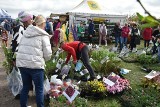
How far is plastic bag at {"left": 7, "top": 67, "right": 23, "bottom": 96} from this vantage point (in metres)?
5.34

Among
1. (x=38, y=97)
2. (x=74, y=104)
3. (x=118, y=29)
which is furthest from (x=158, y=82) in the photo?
(x=118, y=29)

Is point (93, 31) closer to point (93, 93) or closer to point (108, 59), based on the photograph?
point (108, 59)

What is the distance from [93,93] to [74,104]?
96 centimetres

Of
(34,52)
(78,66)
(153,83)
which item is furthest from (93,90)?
(34,52)

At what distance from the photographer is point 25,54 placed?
4.15 m

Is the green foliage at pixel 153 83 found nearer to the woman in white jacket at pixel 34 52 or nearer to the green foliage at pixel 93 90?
the green foliage at pixel 93 90

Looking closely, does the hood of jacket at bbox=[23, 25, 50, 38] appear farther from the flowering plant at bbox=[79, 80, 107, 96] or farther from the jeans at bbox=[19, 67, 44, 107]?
the flowering plant at bbox=[79, 80, 107, 96]

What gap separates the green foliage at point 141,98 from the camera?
4930 mm

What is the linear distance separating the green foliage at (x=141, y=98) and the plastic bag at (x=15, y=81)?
1.88 m

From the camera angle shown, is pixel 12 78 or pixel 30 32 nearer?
pixel 30 32

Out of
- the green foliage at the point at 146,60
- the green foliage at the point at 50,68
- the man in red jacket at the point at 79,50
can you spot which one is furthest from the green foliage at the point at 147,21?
the green foliage at the point at 146,60

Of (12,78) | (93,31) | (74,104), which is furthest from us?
(93,31)

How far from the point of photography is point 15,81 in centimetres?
541

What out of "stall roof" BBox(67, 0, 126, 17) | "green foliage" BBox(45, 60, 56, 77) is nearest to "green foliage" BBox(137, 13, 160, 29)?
"green foliage" BBox(45, 60, 56, 77)
